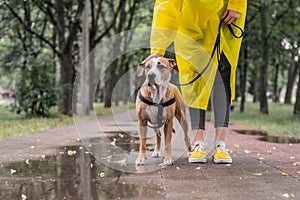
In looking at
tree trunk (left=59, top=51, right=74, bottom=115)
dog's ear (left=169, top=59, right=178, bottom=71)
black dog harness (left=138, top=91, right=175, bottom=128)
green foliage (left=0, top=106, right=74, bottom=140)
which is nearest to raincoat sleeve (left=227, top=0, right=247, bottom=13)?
dog's ear (left=169, top=59, right=178, bottom=71)

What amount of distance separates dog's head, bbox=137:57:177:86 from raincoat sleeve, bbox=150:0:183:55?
389mm

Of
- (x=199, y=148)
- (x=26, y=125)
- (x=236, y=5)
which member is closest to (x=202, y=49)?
(x=236, y=5)

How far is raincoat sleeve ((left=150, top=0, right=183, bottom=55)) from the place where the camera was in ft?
Answer: 16.2

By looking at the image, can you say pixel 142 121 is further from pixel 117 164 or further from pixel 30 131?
pixel 30 131

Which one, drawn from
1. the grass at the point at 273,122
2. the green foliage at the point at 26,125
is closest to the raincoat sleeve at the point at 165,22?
the green foliage at the point at 26,125

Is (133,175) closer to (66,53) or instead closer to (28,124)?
(28,124)

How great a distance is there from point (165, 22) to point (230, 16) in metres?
0.72

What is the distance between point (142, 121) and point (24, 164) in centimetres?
138

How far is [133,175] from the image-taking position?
4340 millimetres

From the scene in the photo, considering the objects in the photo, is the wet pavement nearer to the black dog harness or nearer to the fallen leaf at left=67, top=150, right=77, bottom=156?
the fallen leaf at left=67, top=150, right=77, bottom=156

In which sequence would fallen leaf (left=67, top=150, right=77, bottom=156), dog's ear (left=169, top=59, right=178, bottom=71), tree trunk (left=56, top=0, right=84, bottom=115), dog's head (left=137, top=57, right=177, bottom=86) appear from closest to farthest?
dog's head (left=137, top=57, right=177, bottom=86) < dog's ear (left=169, top=59, right=178, bottom=71) < fallen leaf (left=67, top=150, right=77, bottom=156) < tree trunk (left=56, top=0, right=84, bottom=115)

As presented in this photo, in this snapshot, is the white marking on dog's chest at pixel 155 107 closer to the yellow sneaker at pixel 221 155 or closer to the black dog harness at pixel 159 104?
the black dog harness at pixel 159 104

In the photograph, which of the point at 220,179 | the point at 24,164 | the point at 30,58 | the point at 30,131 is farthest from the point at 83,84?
the point at 220,179

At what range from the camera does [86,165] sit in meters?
4.94
